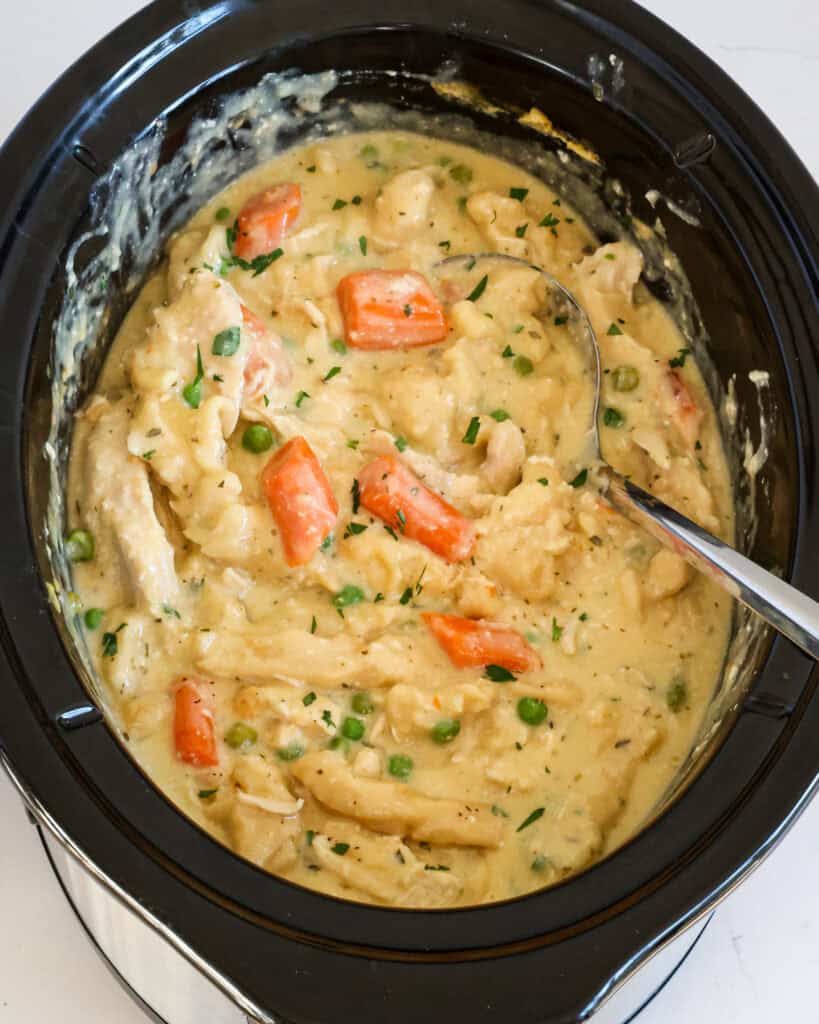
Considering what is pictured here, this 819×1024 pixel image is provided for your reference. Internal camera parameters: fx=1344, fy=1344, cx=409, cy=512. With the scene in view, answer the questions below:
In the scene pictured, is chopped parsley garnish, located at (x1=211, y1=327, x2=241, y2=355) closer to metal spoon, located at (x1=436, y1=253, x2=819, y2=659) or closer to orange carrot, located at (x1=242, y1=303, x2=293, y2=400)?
orange carrot, located at (x1=242, y1=303, x2=293, y2=400)

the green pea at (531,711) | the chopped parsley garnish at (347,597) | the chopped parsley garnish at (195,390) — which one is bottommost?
the green pea at (531,711)

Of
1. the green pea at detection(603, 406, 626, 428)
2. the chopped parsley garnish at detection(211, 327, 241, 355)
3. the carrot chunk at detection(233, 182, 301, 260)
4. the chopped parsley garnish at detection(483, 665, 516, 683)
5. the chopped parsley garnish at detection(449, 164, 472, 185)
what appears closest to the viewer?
the chopped parsley garnish at detection(483, 665, 516, 683)

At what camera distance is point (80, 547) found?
2248 millimetres

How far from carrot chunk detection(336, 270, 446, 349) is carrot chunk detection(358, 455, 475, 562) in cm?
29

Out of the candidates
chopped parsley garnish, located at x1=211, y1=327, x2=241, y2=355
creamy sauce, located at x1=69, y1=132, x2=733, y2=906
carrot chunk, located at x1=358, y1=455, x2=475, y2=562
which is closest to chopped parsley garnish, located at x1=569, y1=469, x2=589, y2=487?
creamy sauce, located at x1=69, y1=132, x2=733, y2=906

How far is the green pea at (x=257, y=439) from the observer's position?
2355 millimetres

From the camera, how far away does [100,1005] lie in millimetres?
2275

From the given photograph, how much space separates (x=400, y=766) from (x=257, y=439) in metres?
0.62

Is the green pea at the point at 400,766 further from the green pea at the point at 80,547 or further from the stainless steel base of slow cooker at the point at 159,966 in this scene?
the green pea at the point at 80,547

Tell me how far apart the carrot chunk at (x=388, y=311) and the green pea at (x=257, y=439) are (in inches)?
10.7

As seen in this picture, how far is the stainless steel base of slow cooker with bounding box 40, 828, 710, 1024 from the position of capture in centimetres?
188

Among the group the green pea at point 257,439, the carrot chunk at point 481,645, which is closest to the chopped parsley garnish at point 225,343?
the green pea at point 257,439

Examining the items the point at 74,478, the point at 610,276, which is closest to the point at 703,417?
the point at 610,276

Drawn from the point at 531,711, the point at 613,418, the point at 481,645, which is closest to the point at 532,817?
the point at 531,711
